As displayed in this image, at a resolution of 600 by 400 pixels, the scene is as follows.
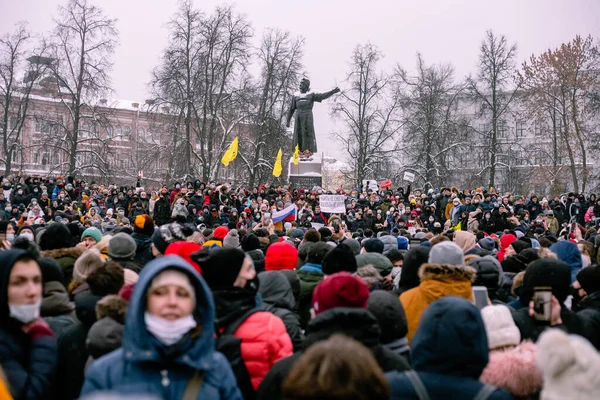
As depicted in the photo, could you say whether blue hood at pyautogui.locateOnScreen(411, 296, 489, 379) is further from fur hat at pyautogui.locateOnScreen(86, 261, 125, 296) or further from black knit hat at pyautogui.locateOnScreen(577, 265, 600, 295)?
black knit hat at pyautogui.locateOnScreen(577, 265, 600, 295)

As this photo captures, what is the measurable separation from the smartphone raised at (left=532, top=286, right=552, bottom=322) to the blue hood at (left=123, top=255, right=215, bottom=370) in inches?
86.5

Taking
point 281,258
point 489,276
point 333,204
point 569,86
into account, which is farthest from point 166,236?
point 569,86

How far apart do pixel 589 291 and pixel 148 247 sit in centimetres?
471

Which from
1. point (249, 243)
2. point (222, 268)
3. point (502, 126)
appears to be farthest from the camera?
point (502, 126)

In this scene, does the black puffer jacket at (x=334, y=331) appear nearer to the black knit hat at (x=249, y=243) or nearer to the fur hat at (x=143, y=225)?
the black knit hat at (x=249, y=243)

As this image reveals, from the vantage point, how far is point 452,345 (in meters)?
2.73

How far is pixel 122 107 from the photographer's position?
79812mm

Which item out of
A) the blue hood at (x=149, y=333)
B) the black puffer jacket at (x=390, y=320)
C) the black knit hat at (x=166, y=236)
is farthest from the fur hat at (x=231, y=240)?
the blue hood at (x=149, y=333)

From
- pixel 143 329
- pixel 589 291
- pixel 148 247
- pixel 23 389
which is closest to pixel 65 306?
pixel 23 389

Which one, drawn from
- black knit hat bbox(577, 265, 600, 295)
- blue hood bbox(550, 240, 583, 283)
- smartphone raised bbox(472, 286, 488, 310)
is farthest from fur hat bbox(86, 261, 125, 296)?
blue hood bbox(550, 240, 583, 283)

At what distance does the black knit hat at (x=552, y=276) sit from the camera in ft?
12.9

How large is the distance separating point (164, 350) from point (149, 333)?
0.10m

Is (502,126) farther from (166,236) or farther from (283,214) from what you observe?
(166,236)

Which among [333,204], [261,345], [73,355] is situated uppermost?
[333,204]
